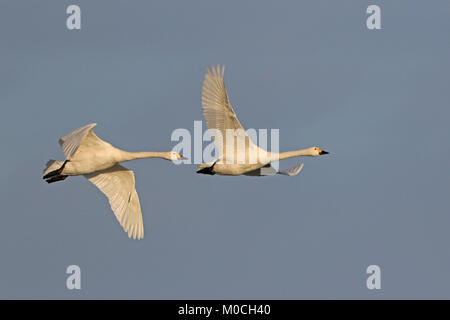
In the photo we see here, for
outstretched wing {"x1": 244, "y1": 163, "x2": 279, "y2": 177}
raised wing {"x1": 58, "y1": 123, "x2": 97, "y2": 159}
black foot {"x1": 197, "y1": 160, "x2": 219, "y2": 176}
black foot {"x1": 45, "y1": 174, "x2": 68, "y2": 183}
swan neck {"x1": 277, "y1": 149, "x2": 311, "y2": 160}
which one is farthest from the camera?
outstretched wing {"x1": 244, "y1": 163, "x2": 279, "y2": 177}

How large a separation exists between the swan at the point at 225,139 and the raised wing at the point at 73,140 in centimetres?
382

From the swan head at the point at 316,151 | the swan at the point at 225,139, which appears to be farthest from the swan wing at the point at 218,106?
the swan head at the point at 316,151

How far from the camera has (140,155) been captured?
131ft

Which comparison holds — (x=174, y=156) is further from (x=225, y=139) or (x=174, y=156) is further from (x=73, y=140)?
(x=73, y=140)

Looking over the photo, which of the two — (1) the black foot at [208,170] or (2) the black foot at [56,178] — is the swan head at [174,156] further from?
(2) the black foot at [56,178]

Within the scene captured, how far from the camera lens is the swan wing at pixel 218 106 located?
3841 centimetres

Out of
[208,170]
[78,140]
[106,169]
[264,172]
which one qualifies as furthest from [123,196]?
[78,140]

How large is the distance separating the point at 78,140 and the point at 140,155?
431 centimetres

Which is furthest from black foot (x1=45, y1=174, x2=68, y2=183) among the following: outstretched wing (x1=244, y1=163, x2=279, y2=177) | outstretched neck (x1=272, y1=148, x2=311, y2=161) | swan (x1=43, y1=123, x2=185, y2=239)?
outstretched neck (x1=272, y1=148, x2=311, y2=161)

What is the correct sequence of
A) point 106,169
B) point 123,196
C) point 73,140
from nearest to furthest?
1. point 73,140
2. point 106,169
3. point 123,196

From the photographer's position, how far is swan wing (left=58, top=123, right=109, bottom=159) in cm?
3562

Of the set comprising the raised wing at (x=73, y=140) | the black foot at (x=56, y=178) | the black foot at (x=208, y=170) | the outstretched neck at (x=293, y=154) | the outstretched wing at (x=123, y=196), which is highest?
the raised wing at (x=73, y=140)

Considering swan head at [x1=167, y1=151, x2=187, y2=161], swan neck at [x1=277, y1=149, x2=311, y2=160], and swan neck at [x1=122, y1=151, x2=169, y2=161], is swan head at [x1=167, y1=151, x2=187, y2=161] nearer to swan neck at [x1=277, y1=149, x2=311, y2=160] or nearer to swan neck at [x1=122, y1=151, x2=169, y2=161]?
swan neck at [x1=122, y1=151, x2=169, y2=161]
